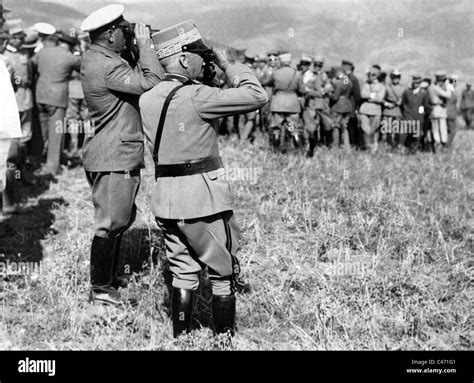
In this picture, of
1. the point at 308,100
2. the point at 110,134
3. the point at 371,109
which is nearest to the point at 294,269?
the point at 110,134

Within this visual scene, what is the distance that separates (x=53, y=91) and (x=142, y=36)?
17.2 ft

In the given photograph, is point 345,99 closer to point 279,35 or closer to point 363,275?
point 279,35

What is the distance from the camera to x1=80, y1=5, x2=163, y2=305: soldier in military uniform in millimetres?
4641

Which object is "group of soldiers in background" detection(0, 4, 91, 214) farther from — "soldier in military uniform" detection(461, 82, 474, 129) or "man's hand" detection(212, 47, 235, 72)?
"soldier in military uniform" detection(461, 82, 474, 129)

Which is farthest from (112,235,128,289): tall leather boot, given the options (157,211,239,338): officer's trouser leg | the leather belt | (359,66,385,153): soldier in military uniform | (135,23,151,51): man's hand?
(359,66,385,153): soldier in military uniform

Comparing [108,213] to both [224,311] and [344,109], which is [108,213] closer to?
[224,311]

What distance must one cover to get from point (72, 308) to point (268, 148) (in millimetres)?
6670

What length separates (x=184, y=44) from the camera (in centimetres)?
387

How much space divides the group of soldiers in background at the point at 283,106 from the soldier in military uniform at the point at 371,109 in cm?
2

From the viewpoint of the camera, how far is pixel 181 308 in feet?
13.5

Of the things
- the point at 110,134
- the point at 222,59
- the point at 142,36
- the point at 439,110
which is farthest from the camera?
the point at 439,110

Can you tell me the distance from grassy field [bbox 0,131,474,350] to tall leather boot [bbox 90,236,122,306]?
0.56ft

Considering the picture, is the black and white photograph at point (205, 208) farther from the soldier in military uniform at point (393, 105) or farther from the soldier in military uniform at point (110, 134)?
the soldier in military uniform at point (393, 105)
